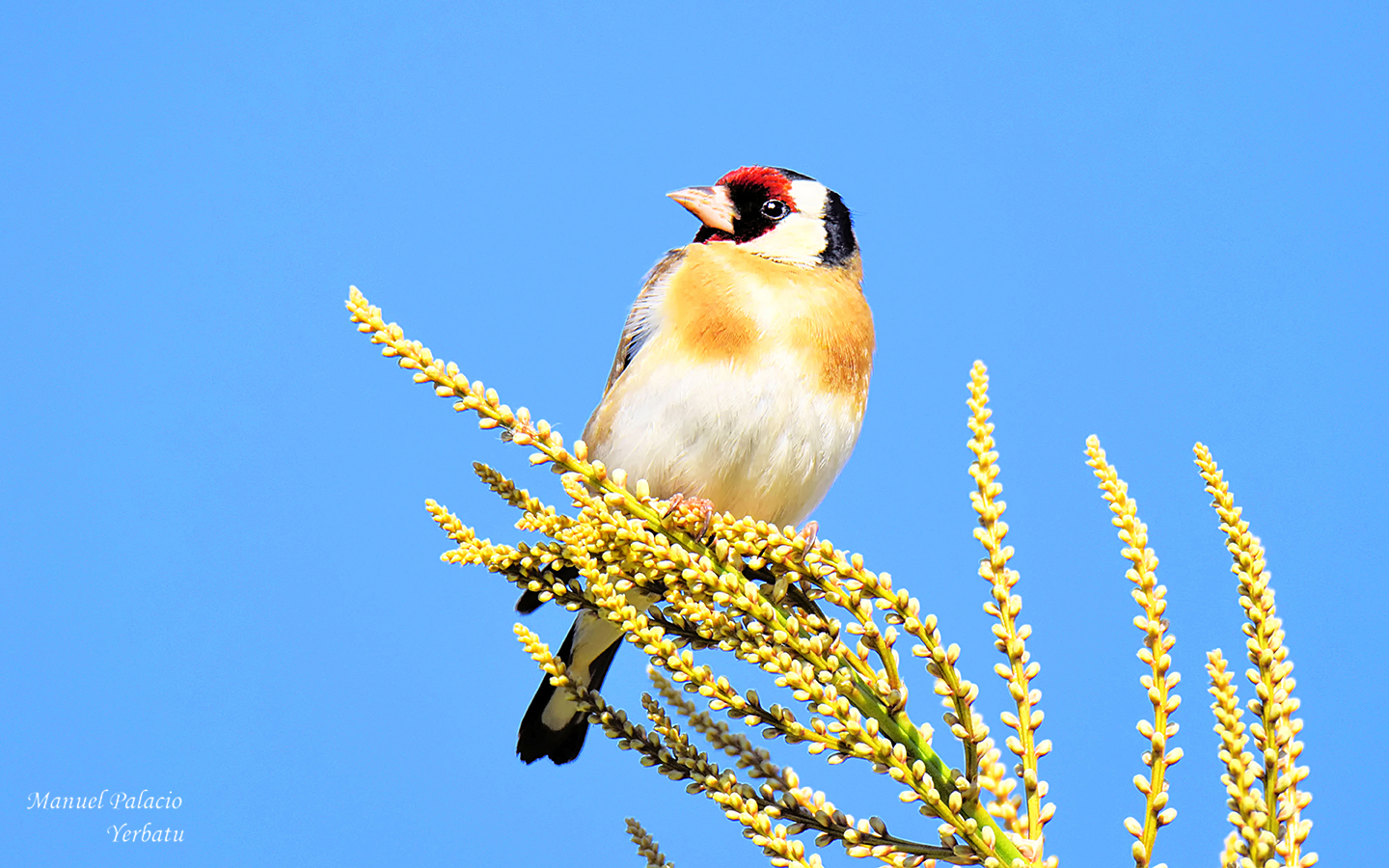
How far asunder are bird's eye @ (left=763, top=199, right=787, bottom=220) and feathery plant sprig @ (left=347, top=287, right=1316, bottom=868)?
1.28 metres

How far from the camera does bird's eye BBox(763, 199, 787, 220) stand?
2790mm

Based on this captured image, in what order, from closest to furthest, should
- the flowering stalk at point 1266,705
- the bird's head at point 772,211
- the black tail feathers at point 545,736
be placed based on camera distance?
the flowering stalk at point 1266,705 < the black tail feathers at point 545,736 < the bird's head at point 772,211

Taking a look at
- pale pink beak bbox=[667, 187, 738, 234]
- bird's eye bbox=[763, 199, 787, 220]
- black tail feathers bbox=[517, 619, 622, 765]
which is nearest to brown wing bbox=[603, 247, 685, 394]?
pale pink beak bbox=[667, 187, 738, 234]

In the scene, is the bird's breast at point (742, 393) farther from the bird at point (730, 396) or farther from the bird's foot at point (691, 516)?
the bird's foot at point (691, 516)

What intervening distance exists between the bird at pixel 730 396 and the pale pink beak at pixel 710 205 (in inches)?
4.8

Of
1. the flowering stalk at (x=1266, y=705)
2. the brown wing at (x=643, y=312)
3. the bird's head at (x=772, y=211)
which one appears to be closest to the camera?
the flowering stalk at (x=1266, y=705)

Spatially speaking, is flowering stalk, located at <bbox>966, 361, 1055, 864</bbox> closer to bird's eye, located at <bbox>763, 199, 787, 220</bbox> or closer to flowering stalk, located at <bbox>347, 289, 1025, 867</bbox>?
flowering stalk, located at <bbox>347, 289, 1025, 867</bbox>

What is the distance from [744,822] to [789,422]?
47.0 inches

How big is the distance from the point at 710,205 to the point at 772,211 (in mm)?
165

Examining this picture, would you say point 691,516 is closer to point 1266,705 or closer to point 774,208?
point 1266,705

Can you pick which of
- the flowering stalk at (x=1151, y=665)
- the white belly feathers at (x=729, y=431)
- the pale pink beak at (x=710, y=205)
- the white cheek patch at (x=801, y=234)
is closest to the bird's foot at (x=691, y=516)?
the white belly feathers at (x=729, y=431)

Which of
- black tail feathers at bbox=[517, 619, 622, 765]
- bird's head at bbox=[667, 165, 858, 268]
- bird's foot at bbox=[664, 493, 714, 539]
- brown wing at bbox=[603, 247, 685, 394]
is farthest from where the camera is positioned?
bird's head at bbox=[667, 165, 858, 268]

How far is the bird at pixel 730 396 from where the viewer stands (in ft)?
7.70

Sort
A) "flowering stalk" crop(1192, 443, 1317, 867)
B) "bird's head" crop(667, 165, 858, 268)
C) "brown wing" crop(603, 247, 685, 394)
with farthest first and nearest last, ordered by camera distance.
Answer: "bird's head" crop(667, 165, 858, 268) → "brown wing" crop(603, 247, 685, 394) → "flowering stalk" crop(1192, 443, 1317, 867)
